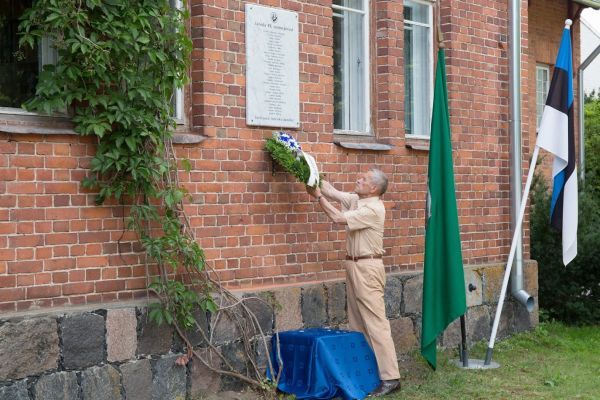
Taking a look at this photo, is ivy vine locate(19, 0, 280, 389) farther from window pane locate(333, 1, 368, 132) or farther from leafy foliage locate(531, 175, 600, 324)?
leafy foliage locate(531, 175, 600, 324)

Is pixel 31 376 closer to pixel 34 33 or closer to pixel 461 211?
pixel 34 33

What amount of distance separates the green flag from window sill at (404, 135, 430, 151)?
0.81 m

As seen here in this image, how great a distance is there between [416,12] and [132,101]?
14.4 feet

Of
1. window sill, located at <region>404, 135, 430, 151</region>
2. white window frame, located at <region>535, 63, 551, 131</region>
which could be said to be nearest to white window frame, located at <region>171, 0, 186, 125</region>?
window sill, located at <region>404, 135, 430, 151</region>

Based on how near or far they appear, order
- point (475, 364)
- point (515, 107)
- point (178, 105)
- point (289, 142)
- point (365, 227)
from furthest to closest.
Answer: point (515, 107) → point (475, 364) → point (365, 227) → point (289, 142) → point (178, 105)

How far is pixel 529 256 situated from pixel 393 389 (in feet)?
13.5

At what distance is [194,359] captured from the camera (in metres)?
7.43

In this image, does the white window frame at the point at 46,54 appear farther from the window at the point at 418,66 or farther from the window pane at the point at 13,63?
the window at the point at 418,66

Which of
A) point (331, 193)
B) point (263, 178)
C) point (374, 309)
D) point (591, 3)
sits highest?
point (591, 3)

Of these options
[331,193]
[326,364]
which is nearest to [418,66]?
[331,193]

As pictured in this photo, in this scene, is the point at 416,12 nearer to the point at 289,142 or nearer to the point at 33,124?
the point at 289,142

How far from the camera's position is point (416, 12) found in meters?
10.4

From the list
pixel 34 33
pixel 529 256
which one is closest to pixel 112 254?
pixel 34 33

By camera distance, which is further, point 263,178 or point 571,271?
point 571,271
